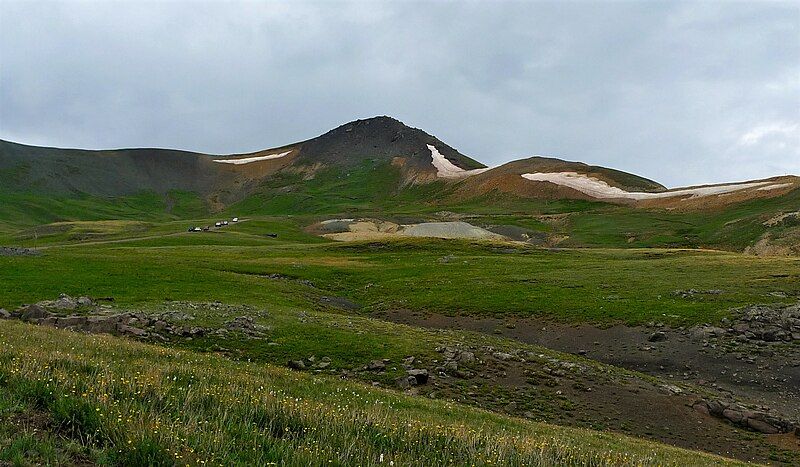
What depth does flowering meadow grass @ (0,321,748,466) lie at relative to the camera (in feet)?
27.4

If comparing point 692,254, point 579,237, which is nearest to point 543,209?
point 579,237

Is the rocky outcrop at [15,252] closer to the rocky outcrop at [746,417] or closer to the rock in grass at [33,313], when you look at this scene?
the rock in grass at [33,313]

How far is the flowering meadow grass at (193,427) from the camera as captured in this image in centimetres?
834

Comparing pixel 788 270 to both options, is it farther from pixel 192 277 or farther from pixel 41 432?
pixel 41 432

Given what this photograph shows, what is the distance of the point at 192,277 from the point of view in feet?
168

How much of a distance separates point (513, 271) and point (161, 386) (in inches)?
2206

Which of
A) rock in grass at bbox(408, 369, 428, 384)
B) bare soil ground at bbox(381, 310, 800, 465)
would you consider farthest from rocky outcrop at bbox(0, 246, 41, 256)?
rock in grass at bbox(408, 369, 428, 384)

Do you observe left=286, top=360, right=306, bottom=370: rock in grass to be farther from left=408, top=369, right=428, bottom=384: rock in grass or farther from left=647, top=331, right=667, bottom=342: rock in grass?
left=647, top=331, right=667, bottom=342: rock in grass

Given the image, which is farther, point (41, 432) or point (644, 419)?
point (644, 419)

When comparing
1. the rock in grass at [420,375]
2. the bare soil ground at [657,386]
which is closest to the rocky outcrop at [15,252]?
the bare soil ground at [657,386]

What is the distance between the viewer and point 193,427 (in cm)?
934

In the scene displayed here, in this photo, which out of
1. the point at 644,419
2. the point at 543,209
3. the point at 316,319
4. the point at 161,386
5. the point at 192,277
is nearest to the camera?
the point at 161,386

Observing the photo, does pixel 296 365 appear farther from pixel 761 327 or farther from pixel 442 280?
pixel 442 280

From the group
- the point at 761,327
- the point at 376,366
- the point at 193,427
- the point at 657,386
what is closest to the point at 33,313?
→ the point at 376,366
